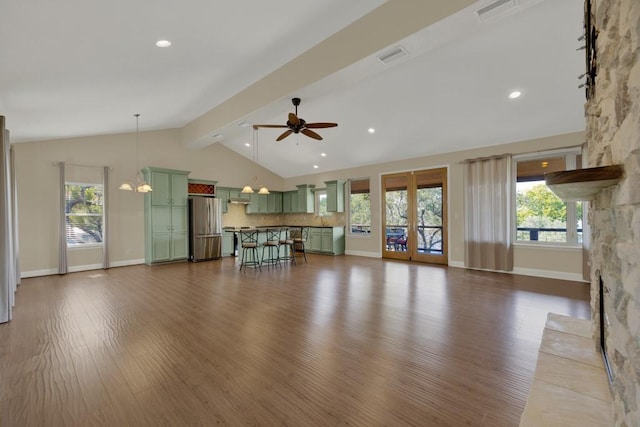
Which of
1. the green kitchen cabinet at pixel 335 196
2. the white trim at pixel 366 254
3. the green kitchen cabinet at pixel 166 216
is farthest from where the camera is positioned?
the green kitchen cabinet at pixel 335 196

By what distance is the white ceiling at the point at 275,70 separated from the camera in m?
2.90

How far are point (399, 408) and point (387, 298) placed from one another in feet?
8.40

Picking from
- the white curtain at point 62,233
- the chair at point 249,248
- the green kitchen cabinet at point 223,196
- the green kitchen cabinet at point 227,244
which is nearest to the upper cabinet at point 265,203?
the green kitchen cabinet at point 223,196

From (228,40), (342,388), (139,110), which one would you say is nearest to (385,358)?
(342,388)

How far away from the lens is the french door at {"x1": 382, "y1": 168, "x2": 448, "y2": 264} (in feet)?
24.0

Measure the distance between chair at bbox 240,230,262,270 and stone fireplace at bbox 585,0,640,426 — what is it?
6329 millimetres

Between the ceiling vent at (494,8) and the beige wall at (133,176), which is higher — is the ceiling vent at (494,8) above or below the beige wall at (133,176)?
above

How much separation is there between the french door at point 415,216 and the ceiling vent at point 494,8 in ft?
15.0

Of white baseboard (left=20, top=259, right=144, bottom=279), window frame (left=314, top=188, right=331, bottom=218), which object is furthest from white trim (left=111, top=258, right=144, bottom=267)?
window frame (left=314, top=188, right=331, bottom=218)

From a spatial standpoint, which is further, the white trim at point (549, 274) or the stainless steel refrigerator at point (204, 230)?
the stainless steel refrigerator at point (204, 230)

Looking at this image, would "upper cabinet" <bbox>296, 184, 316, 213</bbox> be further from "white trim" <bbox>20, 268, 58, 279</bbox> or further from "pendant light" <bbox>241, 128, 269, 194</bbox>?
"white trim" <bbox>20, 268, 58, 279</bbox>

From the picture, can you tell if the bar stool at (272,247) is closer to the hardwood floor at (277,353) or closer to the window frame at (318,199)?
the hardwood floor at (277,353)

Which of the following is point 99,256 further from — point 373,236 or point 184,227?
point 373,236

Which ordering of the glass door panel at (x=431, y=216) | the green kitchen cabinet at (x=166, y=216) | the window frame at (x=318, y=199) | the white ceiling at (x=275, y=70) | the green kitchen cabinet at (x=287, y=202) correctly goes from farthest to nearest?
1. the green kitchen cabinet at (x=287, y=202)
2. the window frame at (x=318, y=199)
3. the green kitchen cabinet at (x=166, y=216)
4. the glass door panel at (x=431, y=216)
5. the white ceiling at (x=275, y=70)
